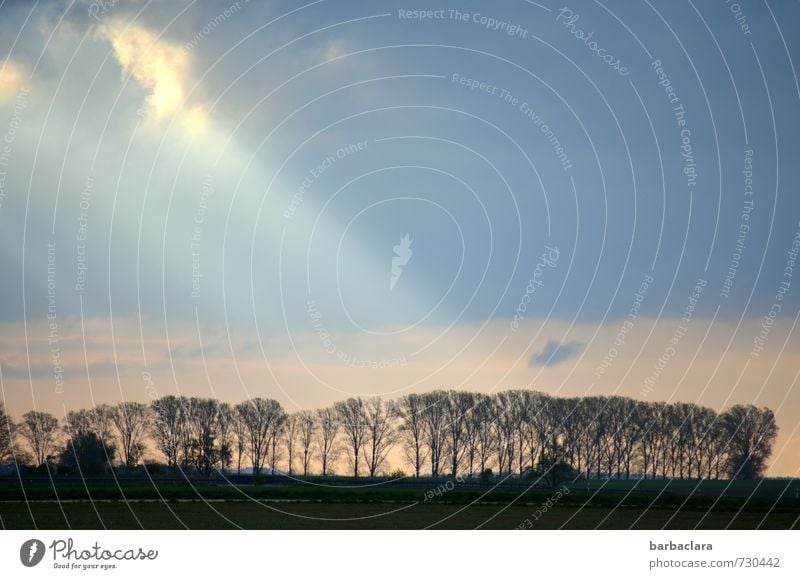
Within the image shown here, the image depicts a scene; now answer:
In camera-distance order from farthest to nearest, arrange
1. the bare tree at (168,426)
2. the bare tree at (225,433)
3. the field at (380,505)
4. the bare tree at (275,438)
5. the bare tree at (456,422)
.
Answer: the bare tree at (275,438) < the bare tree at (456,422) < the bare tree at (225,433) < the bare tree at (168,426) < the field at (380,505)

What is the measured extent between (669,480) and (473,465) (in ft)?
67.3

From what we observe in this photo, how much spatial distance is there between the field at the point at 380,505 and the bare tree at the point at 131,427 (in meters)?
9.39

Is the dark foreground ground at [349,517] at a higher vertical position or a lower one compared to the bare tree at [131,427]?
lower

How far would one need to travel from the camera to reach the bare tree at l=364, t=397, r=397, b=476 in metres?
92.4

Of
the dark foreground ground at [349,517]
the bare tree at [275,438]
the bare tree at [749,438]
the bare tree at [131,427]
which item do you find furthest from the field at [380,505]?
the bare tree at [131,427]

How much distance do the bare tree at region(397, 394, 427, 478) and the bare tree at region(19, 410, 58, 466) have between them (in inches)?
1382

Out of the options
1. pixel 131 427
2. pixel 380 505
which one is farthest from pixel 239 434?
pixel 380 505

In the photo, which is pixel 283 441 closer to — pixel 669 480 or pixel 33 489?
pixel 33 489

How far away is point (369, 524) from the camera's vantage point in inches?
2074

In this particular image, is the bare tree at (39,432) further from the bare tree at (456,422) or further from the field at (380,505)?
the bare tree at (456,422)

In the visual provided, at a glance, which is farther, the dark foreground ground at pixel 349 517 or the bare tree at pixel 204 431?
the bare tree at pixel 204 431

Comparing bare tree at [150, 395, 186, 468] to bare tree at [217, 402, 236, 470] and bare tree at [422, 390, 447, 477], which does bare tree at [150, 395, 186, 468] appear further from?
bare tree at [422, 390, 447, 477]

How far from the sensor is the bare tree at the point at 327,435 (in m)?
95.0
